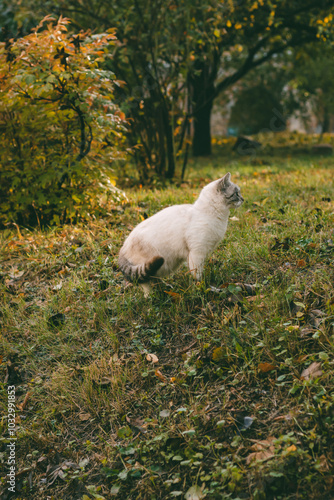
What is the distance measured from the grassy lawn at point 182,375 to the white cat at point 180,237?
168 mm

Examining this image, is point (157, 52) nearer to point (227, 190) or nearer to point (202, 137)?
point (227, 190)

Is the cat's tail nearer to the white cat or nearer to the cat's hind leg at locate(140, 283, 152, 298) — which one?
the white cat

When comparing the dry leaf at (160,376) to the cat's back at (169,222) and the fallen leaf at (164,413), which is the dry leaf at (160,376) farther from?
the cat's back at (169,222)

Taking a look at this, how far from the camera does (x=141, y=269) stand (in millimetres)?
3123

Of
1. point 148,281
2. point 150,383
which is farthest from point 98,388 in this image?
point 148,281

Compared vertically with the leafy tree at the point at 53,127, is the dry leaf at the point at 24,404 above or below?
below

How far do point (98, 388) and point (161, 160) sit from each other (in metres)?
5.47

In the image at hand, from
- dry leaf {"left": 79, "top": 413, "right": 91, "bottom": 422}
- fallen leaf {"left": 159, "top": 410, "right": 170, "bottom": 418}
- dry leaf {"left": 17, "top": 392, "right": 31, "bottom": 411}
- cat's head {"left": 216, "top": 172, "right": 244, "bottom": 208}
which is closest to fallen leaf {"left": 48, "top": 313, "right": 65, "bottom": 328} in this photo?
dry leaf {"left": 17, "top": 392, "right": 31, "bottom": 411}

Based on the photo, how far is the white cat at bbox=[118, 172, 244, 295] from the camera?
3191 mm

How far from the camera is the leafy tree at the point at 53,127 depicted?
4.49 meters

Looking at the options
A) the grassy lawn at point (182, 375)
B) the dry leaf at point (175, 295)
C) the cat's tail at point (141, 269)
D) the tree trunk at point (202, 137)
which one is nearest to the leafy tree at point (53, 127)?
the grassy lawn at point (182, 375)

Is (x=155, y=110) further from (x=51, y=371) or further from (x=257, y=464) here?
(x=257, y=464)

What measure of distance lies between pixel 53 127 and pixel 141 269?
2.76 m

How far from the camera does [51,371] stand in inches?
118
